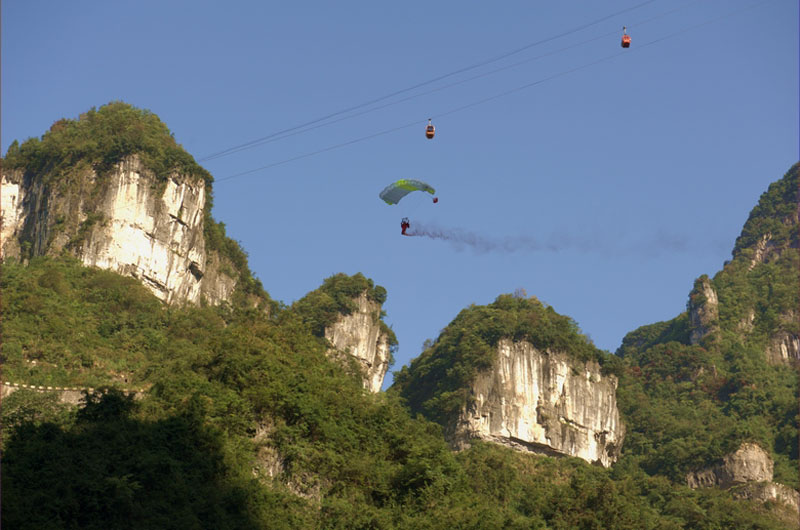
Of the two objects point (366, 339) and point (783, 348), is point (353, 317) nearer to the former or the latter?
point (366, 339)

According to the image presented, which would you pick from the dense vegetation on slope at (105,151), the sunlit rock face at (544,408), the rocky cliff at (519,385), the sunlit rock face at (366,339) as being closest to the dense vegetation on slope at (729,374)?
the sunlit rock face at (544,408)

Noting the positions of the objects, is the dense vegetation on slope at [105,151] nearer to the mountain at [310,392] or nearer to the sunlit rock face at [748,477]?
the mountain at [310,392]

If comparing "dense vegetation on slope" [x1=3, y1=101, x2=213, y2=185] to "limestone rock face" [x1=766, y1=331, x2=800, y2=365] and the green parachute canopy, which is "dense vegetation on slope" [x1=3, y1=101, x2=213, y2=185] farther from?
"limestone rock face" [x1=766, y1=331, x2=800, y2=365]

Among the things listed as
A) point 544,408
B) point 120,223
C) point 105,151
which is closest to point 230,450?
point 120,223

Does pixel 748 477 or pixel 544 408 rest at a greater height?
pixel 544 408

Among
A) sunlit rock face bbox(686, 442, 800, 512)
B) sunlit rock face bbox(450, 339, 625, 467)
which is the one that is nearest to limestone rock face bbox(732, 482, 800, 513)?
sunlit rock face bbox(686, 442, 800, 512)

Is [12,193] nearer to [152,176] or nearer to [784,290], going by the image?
[152,176]
